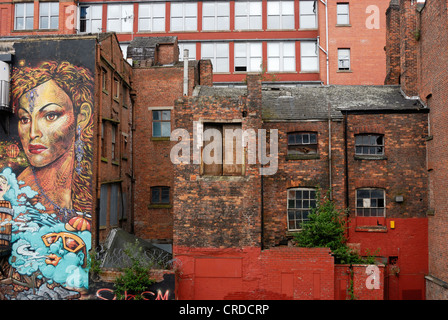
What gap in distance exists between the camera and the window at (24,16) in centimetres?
3222

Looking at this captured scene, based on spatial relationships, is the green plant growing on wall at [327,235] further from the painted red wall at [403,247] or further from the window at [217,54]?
the window at [217,54]

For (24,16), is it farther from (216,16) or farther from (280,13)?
(280,13)

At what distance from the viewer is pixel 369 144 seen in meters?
17.0

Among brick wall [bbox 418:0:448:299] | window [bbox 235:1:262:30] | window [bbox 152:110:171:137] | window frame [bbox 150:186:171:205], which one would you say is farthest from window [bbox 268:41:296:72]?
brick wall [bbox 418:0:448:299]

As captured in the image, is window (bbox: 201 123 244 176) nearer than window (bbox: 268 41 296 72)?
Yes

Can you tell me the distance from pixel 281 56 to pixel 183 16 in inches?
331

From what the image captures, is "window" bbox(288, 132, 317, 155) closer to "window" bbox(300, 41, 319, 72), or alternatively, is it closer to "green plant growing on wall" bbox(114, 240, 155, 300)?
"green plant growing on wall" bbox(114, 240, 155, 300)

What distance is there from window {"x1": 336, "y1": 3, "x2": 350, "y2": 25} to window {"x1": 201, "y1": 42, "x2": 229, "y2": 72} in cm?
877

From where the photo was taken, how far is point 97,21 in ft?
109

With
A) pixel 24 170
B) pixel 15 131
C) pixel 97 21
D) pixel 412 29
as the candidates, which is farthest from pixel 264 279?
pixel 97 21

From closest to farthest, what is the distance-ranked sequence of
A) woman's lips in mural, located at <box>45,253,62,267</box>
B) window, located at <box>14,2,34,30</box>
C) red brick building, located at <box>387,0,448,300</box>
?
red brick building, located at <box>387,0,448,300</box>
woman's lips in mural, located at <box>45,253,62,267</box>
window, located at <box>14,2,34,30</box>

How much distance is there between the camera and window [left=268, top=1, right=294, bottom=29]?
32625mm

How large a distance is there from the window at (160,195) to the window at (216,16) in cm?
1629
